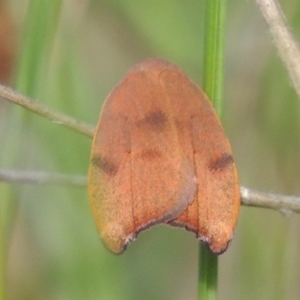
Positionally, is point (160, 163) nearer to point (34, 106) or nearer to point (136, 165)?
point (136, 165)

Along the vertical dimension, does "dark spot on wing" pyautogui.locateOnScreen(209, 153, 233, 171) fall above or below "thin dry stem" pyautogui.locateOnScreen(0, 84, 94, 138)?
below

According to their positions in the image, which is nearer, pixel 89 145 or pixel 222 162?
pixel 222 162

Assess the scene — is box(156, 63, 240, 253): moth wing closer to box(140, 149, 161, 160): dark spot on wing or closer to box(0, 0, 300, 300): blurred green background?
box(140, 149, 161, 160): dark spot on wing

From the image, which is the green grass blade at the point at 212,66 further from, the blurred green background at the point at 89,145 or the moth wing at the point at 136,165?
the blurred green background at the point at 89,145

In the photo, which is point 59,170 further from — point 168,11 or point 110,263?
point 168,11

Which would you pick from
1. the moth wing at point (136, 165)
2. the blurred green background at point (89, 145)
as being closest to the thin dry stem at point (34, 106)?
the moth wing at point (136, 165)

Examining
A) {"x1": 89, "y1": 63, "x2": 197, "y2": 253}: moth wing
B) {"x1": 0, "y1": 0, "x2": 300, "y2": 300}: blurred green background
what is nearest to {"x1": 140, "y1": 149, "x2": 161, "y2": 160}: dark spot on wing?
{"x1": 89, "y1": 63, "x2": 197, "y2": 253}: moth wing

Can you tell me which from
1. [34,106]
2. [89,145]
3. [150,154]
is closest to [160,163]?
[150,154]
